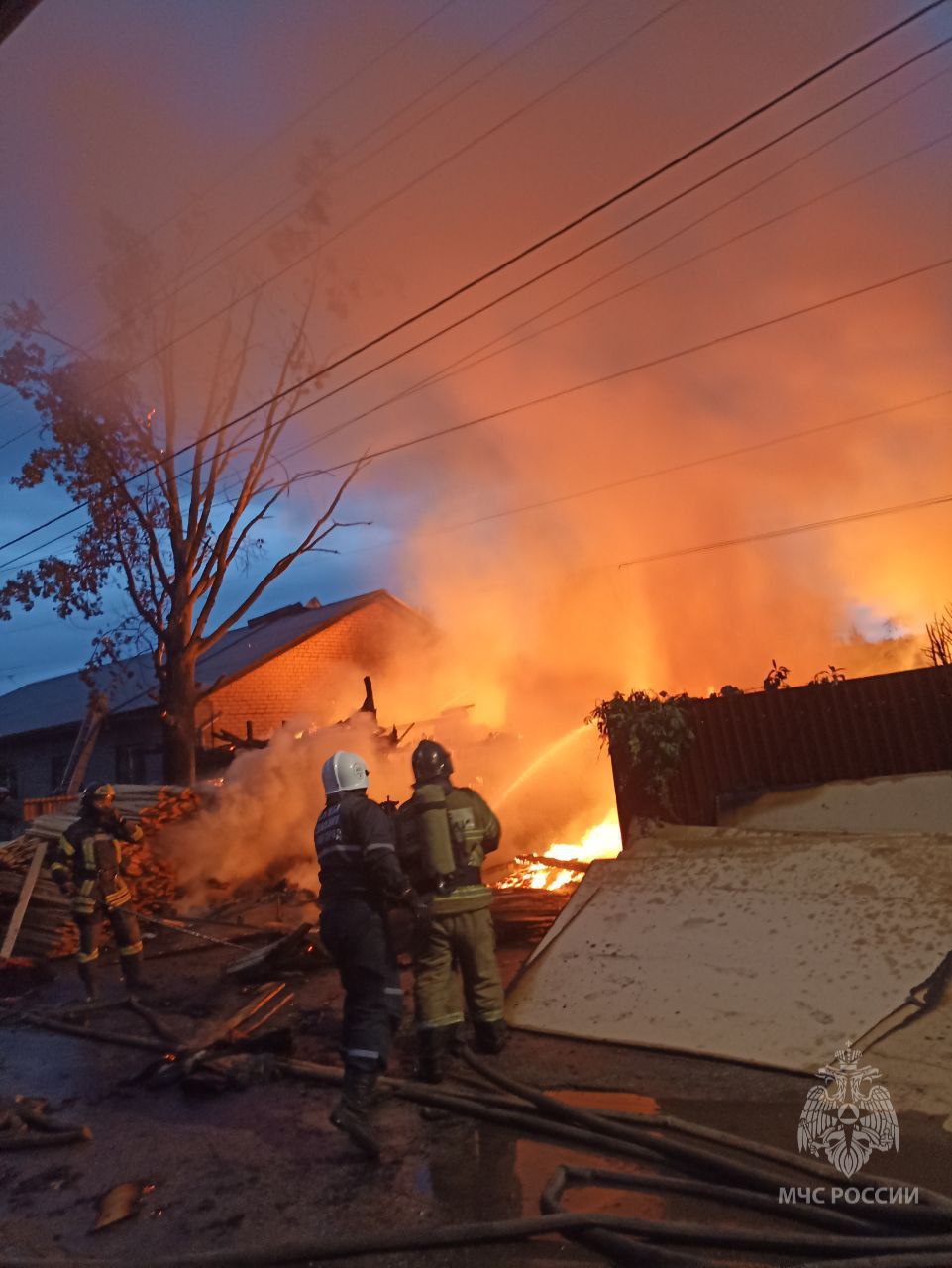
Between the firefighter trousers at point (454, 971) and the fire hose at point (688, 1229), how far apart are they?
51.4 inches

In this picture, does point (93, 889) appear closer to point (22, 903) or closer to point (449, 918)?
point (22, 903)

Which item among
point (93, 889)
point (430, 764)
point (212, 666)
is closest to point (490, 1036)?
point (430, 764)

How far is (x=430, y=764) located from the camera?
195 inches

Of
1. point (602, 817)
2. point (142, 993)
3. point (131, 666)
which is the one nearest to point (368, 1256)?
point (142, 993)

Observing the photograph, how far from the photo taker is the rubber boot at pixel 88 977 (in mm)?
7008

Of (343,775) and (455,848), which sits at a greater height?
(343,775)

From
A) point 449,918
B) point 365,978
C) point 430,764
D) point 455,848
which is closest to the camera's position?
point 365,978

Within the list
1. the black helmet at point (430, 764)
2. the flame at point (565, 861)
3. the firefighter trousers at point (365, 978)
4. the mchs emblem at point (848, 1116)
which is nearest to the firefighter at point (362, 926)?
the firefighter trousers at point (365, 978)

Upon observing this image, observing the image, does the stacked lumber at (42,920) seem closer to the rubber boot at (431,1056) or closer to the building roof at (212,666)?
the rubber boot at (431,1056)

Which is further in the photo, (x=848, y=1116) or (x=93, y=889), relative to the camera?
(x=93, y=889)

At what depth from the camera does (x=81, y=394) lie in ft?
48.7

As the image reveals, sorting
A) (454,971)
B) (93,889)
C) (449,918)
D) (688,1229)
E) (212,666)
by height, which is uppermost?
(212,666)

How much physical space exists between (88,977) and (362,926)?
435 cm

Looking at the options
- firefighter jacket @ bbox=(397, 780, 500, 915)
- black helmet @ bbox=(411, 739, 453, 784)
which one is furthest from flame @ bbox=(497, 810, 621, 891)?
black helmet @ bbox=(411, 739, 453, 784)
